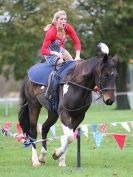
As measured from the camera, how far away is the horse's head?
10859 mm

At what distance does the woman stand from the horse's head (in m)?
1.28

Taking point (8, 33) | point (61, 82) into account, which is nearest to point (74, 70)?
point (61, 82)

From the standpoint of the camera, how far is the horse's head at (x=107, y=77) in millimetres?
10859

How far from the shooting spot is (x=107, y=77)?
1092cm

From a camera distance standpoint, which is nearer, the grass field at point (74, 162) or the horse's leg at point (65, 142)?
the grass field at point (74, 162)

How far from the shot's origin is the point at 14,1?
37.0 meters

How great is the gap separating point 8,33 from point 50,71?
25.1 m

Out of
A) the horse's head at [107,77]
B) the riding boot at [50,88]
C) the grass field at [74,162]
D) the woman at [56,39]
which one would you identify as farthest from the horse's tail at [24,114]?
the horse's head at [107,77]

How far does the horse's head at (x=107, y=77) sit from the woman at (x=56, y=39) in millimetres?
1278

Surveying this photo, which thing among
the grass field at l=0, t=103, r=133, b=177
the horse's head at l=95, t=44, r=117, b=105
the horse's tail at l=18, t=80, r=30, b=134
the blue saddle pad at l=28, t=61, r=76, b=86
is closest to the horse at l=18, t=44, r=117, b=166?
the horse's head at l=95, t=44, r=117, b=105

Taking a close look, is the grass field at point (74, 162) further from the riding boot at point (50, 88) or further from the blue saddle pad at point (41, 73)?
the blue saddle pad at point (41, 73)

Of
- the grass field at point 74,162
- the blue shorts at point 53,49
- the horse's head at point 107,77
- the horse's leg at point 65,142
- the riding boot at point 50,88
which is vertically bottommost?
the grass field at point 74,162

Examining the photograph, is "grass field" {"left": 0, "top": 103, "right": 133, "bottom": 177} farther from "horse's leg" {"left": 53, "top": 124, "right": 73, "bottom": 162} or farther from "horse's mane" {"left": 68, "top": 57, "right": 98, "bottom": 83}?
"horse's mane" {"left": 68, "top": 57, "right": 98, "bottom": 83}

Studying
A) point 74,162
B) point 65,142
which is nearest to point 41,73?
point 74,162
